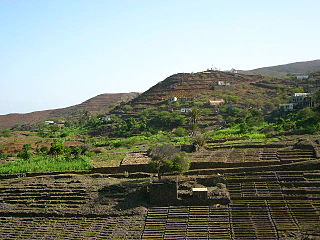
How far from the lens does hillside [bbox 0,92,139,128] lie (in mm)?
137750

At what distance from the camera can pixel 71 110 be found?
15050 cm

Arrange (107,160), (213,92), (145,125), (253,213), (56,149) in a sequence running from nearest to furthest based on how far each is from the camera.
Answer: (253,213) < (107,160) < (56,149) < (145,125) < (213,92)

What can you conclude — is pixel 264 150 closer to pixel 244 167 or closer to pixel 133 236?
pixel 244 167

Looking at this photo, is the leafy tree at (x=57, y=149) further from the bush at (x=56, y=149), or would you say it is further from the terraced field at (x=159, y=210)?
the terraced field at (x=159, y=210)

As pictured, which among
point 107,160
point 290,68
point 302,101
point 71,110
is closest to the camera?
point 107,160

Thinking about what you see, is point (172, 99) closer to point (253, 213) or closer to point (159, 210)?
point (159, 210)

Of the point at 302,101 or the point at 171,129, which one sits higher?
the point at 302,101

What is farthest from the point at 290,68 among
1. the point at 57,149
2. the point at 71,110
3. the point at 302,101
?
the point at 57,149

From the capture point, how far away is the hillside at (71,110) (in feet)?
452

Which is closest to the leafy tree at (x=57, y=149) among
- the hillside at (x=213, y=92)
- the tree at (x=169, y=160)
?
the tree at (x=169, y=160)

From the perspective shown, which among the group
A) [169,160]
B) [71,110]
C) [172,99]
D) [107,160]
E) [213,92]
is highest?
[213,92]

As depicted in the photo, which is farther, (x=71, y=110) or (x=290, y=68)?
(x=290, y=68)

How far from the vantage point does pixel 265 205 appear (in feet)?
72.9

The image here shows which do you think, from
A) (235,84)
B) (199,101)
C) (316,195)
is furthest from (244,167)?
(235,84)
